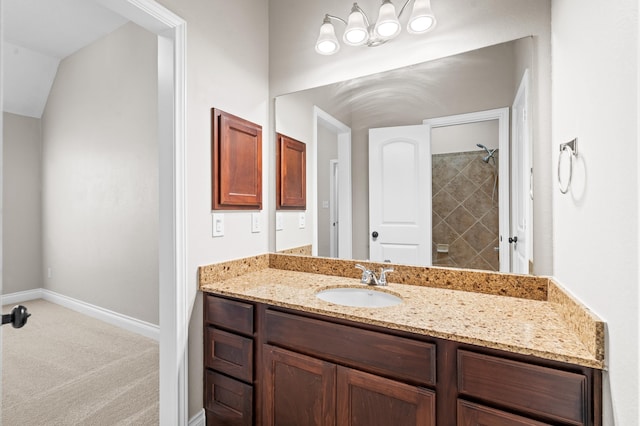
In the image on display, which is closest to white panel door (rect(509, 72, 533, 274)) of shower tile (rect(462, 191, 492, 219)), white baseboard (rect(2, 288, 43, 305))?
shower tile (rect(462, 191, 492, 219))

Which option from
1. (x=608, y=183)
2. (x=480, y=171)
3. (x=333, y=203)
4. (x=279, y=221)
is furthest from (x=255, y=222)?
(x=608, y=183)

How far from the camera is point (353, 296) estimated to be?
1.65m

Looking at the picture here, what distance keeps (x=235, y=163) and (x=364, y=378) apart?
1.35 m

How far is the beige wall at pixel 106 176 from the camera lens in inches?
114

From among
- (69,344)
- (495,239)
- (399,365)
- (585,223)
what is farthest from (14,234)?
(585,223)

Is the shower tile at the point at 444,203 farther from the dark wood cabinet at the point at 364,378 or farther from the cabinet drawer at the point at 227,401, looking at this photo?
the cabinet drawer at the point at 227,401

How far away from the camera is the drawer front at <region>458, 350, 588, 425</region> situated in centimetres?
88

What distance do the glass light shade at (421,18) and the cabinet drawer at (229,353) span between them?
1.79m

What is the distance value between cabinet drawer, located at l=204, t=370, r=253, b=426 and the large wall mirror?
0.86 meters

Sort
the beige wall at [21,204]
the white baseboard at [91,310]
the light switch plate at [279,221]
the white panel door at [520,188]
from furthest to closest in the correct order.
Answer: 1. the beige wall at [21,204]
2. the white baseboard at [91,310]
3. the light switch plate at [279,221]
4. the white panel door at [520,188]

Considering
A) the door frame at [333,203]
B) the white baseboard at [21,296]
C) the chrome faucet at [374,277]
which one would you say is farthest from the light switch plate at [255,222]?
the white baseboard at [21,296]

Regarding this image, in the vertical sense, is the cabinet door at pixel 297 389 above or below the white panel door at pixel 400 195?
below

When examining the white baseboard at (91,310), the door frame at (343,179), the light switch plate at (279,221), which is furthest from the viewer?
the white baseboard at (91,310)

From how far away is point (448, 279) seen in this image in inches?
62.3
